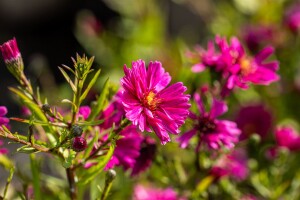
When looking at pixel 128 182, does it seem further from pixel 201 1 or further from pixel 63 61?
pixel 63 61

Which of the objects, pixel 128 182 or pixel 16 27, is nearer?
pixel 128 182

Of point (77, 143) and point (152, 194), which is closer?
point (77, 143)

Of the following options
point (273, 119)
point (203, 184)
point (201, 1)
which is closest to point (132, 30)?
point (201, 1)

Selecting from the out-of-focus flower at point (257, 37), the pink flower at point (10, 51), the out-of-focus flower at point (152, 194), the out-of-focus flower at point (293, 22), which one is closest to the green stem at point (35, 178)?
the pink flower at point (10, 51)

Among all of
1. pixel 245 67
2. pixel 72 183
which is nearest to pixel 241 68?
pixel 245 67

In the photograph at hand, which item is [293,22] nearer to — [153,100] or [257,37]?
[257,37]

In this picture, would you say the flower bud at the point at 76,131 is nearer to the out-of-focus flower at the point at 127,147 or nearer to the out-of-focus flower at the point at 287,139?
the out-of-focus flower at the point at 127,147

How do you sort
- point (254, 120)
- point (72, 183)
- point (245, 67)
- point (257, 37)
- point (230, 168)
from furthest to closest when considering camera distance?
1. point (257, 37)
2. point (254, 120)
3. point (230, 168)
4. point (245, 67)
5. point (72, 183)

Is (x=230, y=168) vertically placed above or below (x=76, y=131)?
below

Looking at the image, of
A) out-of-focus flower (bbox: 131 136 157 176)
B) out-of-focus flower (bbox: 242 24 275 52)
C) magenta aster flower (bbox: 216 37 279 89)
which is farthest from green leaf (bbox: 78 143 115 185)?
out-of-focus flower (bbox: 242 24 275 52)
